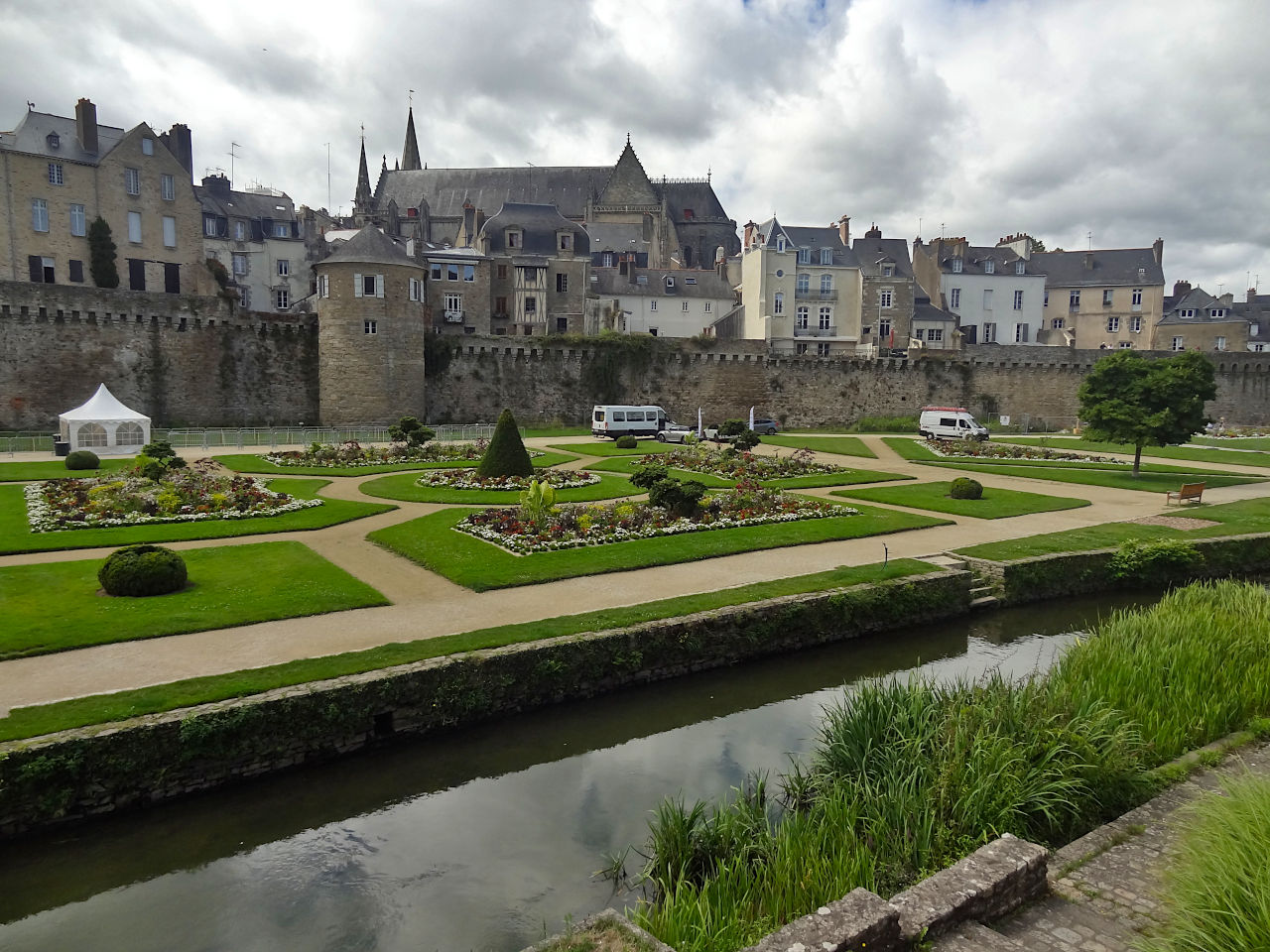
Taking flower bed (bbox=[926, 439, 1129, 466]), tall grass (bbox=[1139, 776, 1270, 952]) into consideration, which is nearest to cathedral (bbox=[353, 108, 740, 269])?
flower bed (bbox=[926, 439, 1129, 466])

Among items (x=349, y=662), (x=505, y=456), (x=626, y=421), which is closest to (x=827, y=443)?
(x=626, y=421)

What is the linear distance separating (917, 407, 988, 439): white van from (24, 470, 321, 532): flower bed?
1166 inches

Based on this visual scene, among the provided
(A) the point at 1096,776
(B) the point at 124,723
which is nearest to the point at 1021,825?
(A) the point at 1096,776

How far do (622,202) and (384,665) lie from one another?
53.3 meters

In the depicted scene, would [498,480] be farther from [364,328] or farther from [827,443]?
[364,328]

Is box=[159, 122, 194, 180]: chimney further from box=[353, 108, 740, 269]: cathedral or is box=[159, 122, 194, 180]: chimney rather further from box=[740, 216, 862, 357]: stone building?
box=[740, 216, 862, 357]: stone building

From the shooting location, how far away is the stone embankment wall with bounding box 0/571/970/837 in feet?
22.0

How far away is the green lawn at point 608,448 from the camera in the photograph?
97.3ft

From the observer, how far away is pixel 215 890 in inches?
248

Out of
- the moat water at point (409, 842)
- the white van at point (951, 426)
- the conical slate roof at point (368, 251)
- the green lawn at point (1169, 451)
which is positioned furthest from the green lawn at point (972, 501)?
the conical slate roof at point (368, 251)

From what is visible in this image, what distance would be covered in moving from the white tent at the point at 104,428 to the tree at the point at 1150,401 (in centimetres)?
3215

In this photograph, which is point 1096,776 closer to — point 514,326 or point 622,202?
point 514,326

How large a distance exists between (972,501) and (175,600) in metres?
17.8

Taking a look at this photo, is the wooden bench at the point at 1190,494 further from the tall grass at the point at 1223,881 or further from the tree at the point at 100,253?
the tree at the point at 100,253
